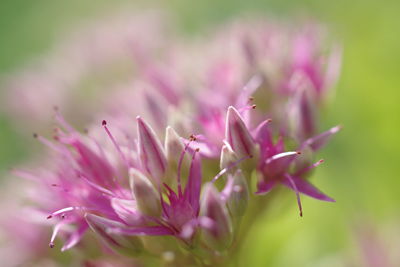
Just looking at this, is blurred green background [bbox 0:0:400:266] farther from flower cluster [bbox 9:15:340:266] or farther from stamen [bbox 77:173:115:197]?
→ stamen [bbox 77:173:115:197]

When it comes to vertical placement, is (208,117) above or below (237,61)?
below

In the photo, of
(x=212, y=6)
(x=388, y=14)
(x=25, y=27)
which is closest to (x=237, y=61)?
(x=388, y=14)

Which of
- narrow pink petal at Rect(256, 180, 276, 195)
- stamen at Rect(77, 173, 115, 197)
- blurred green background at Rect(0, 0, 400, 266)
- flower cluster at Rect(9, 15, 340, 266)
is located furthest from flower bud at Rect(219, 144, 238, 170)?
blurred green background at Rect(0, 0, 400, 266)

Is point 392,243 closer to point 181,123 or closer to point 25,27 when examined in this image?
point 181,123

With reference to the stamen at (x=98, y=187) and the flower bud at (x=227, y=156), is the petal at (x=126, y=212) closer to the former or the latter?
the stamen at (x=98, y=187)

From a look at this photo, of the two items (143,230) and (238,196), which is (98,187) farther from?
(238,196)
